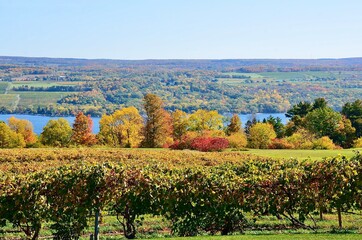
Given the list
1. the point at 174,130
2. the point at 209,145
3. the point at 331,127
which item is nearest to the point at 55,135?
the point at 174,130

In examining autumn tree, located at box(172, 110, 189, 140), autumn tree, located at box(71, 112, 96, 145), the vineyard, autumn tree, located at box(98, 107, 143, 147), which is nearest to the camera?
the vineyard

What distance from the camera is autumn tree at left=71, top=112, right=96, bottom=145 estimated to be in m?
73.1

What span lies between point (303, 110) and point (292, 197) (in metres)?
71.5

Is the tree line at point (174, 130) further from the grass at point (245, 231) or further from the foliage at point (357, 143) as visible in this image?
the grass at point (245, 231)

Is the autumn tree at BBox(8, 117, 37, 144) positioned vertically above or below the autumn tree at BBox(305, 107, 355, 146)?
below

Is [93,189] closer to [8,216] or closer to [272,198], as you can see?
[8,216]

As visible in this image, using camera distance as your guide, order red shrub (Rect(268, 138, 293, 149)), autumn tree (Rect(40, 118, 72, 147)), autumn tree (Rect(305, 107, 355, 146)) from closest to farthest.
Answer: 1. red shrub (Rect(268, 138, 293, 149))
2. autumn tree (Rect(40, 118, 72, 147))
3. autumn tree (Rect(305, 107, 355, 146))

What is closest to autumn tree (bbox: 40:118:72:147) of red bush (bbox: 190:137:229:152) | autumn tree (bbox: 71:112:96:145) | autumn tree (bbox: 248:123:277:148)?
autumn tree (bbox: 71:112:96:145)

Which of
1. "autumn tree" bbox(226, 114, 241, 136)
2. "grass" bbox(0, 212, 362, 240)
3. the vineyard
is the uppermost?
the vineyard

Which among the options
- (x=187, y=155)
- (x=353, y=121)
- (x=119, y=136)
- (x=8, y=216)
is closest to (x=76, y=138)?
(x=119, y=136)

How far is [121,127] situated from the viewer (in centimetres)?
7612

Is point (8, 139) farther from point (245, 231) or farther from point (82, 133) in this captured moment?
point (245, 231)

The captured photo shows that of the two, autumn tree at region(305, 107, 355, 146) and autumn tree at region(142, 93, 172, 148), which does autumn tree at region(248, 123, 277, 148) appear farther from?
autumn tree at region(142, 93, 172, 148)

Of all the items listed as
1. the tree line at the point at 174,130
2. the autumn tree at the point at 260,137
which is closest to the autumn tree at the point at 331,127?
the tree line at the point at 174,130
